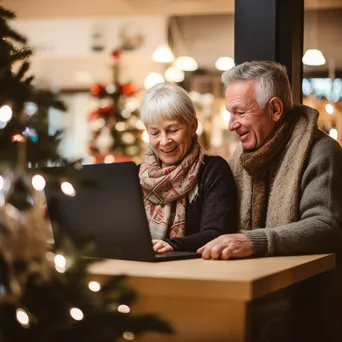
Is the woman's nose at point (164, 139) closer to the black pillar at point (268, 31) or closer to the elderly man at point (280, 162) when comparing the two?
the elderly man at point (280, 162)

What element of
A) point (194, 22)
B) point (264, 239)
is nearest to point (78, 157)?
point (264, 239)

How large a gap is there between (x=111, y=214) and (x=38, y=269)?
28.3 inches

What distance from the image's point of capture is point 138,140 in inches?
304

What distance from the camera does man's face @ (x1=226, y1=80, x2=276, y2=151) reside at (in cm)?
280

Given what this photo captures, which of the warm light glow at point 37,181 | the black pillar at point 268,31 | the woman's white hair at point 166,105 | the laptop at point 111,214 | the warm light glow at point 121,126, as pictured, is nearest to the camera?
the warm light glow at point 37,181

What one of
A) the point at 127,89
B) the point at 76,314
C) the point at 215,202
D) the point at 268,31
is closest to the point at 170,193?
the point at 215,202

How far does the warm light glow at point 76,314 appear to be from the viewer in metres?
1.57

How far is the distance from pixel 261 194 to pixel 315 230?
1.01 feet

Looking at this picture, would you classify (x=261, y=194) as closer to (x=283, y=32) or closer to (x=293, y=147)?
(x=293, y=147)

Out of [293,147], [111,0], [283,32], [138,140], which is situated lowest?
[138,140]

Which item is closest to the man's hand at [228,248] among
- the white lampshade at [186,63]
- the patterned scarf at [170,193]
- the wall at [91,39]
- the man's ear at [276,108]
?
the patterned scarf at [170,193]

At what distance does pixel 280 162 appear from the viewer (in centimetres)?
278

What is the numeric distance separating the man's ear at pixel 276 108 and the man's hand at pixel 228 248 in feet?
2.13

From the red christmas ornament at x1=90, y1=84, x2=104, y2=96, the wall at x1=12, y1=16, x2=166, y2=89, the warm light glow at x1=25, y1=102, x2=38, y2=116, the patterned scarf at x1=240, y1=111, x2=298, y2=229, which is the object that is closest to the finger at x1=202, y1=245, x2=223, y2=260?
the patterned scarf at x1=240, y1=111, x2=298, y2=229
